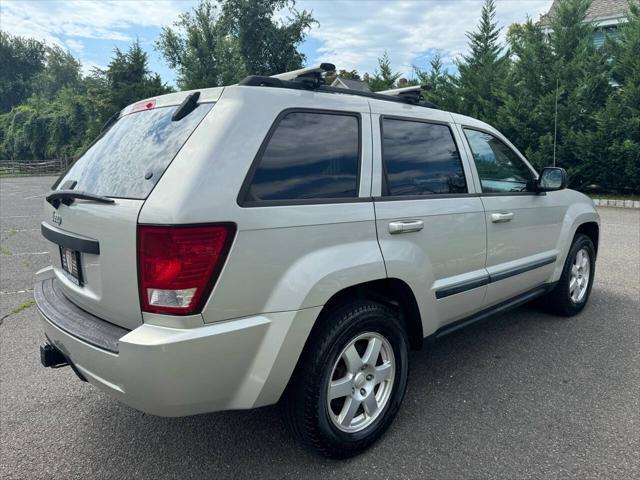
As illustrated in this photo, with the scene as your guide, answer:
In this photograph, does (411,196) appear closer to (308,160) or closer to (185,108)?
(308,160)

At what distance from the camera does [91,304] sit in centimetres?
221

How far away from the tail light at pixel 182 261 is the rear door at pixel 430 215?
0.92 metres

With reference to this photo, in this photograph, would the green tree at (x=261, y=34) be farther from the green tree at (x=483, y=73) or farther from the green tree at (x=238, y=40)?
the green tree at (x=483, y=73)

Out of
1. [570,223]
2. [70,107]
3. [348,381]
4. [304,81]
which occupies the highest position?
[70,107]

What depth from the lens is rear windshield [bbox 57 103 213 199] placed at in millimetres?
2027

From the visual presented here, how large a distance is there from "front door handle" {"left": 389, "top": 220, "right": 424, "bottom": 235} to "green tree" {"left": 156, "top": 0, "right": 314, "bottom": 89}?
32902mm

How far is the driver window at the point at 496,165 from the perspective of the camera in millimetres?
3236

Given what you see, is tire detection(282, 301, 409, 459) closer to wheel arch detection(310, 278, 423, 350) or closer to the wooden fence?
wheel arch detection(310, 278, 423, 350)

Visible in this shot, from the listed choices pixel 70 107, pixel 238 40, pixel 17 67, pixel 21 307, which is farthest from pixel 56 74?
pixel 21 307

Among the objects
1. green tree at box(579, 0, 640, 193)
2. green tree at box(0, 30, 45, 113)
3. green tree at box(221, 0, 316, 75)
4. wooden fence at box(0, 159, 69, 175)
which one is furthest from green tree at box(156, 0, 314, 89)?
green tree at box(0, 30, 45, 113)

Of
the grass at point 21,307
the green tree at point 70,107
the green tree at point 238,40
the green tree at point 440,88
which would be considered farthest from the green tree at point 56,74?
the grass at point 21,307

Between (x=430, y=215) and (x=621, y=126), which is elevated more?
(x=621, y=126)

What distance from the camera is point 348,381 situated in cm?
230

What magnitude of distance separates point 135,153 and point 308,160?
855mm
